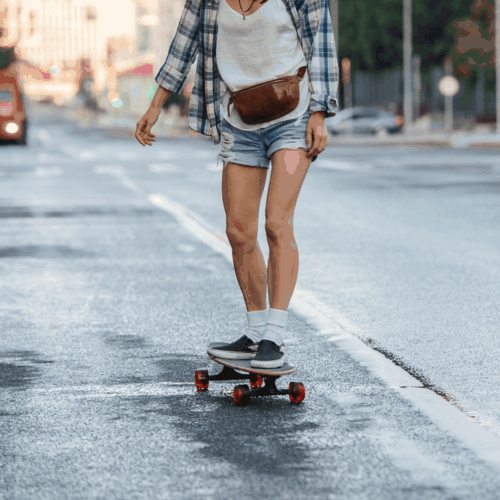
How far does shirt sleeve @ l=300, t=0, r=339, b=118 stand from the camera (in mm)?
4844

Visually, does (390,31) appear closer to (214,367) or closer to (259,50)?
(214,367)

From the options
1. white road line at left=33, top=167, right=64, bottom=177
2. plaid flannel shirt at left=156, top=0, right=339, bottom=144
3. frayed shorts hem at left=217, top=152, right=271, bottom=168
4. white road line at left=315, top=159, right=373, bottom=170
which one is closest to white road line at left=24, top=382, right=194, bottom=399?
frayed shorts hem at left=217, top=152, right=271, bottom=168

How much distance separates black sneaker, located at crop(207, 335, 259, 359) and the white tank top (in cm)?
91

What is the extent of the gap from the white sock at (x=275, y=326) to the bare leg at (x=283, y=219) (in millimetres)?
27

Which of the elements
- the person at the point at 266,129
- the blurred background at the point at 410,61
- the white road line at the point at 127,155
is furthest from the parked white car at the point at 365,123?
the person at the point at 266,129

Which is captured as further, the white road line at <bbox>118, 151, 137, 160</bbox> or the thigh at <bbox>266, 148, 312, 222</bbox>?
the white road line at <bbox>118, 151, 137, 160</bbox>

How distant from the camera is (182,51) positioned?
513 centimetres

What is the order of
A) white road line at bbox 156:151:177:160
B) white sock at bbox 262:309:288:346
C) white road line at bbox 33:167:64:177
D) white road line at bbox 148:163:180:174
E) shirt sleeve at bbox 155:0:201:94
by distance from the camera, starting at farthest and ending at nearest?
white road line at bbox 156:151:177:160
white road line at bbox 148:163:180:174
white road line at bbox 33:167:64:177
shirt sleeve at bbox 155:0:201:94
white sock at bbox 262:309:288:346

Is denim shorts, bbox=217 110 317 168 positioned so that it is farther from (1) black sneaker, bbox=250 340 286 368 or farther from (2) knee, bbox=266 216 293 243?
(1) black sneaker, bbox=250 340 286 368

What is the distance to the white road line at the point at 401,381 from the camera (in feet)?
13.1

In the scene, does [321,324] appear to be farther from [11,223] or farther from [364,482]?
[11,223]

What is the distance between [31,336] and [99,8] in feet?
566

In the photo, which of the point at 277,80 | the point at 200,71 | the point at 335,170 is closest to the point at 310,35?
the point at 277,80

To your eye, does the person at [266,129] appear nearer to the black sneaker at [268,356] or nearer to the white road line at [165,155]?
the black sneaker at [268,356]
